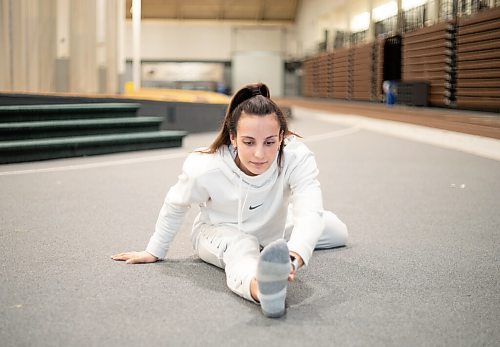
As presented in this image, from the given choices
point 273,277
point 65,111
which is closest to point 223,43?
point 65,111

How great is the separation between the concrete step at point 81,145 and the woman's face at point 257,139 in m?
3.81

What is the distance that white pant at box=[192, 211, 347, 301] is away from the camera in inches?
72.6

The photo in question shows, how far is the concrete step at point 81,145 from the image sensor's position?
5.24m

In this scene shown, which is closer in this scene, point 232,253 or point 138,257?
point 232,253

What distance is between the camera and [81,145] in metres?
5.70

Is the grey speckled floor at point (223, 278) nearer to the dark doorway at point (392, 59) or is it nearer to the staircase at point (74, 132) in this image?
the staircase at point (74, 132)

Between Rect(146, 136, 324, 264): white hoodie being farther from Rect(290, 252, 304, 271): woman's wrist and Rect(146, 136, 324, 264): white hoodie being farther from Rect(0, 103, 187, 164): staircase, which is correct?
Rect(0, 103, 187, 164): staircase

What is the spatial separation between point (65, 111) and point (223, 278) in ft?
16.1

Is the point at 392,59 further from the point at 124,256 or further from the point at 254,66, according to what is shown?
the point at 254,66

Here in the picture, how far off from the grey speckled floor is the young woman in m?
0.10

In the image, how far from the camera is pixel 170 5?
24359 mm

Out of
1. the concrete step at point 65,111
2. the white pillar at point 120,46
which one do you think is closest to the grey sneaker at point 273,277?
the concrete step at point 65,111

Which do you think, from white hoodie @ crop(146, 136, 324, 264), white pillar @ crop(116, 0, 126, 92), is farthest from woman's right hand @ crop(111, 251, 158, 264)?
white pillar @ crop(116, 0, 126, 92)

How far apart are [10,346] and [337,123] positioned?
9.86 meters
